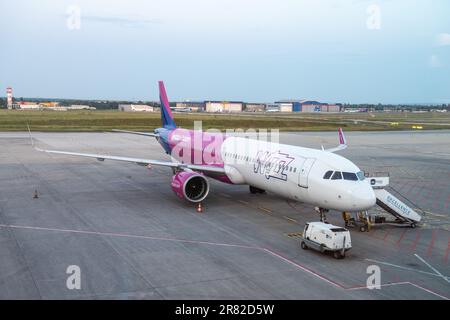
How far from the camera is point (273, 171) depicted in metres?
26.2

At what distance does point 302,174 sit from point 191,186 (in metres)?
8.49

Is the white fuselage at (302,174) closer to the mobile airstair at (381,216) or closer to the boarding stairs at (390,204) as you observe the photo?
the boarding stairs at (390,204)

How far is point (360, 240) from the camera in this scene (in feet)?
75.7

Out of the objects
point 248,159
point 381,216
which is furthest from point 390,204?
point 248,159

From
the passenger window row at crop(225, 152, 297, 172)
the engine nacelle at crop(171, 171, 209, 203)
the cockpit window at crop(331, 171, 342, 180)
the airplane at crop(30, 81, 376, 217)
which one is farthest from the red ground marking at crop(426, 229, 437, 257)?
the engine nacelle at crop(171, 171, 209, 203)

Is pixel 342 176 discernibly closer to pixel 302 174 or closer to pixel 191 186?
pixel 302 174

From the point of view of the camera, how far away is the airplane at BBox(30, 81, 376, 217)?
72.2 feet

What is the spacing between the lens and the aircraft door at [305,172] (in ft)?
77.2

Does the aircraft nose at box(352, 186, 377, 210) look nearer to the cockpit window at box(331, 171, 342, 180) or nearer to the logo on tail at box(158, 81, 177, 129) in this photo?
the cockpit window at box(331, 171, 342, 180)

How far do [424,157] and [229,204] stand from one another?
37.6 metres
